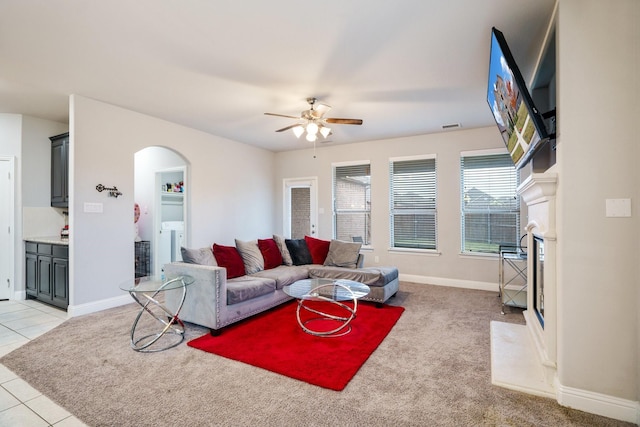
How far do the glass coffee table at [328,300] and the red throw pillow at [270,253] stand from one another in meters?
0.85

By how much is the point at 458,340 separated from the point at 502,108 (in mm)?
2125

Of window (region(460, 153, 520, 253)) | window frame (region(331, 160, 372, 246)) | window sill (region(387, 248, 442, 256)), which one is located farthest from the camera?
window frame (region(331, 160, 372, 246))

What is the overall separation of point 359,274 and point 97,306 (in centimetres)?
326

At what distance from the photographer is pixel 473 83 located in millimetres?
3352

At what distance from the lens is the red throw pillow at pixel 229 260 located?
3.89m

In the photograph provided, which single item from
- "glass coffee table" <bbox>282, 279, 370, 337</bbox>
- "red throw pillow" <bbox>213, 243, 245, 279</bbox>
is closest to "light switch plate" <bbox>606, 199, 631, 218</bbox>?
"glass coffee table" <bbox>282, 279, 370, 337</bbox>

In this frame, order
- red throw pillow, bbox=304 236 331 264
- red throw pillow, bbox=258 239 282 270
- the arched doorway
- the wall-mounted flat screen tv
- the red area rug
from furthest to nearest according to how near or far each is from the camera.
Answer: the arched doorway
red throw pillow, bbox=304 236 331 264
red throw pillow, bbox=258 239 282 270
the red area rug
the wall-mounted flat screen tv

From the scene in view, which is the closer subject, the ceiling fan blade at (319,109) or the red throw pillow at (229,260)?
the ceiling fan blade at (319,109)

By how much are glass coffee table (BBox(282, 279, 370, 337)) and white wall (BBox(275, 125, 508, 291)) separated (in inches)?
78.0

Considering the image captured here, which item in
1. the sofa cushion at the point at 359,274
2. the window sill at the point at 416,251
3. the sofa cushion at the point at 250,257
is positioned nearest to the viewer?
the sofa cushion at the point at 359,274

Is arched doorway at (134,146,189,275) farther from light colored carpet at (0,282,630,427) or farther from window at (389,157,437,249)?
window at (389,157,437,249)

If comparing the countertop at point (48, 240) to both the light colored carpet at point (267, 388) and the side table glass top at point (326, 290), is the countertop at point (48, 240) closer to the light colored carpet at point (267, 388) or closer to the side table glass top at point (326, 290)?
the light colored carpet at point (267, 388)

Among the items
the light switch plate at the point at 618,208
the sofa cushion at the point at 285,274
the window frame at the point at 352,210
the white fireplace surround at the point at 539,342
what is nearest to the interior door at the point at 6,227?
the sofa cushion at the point at 285,274

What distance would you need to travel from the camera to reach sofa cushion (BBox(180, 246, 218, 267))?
3.56 metres
